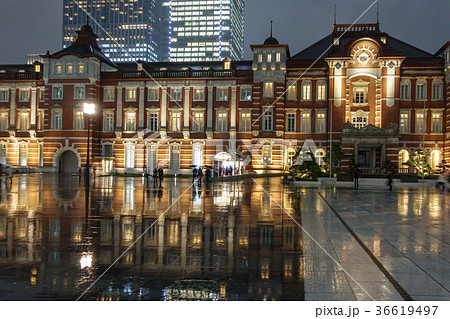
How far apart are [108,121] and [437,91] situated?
141 ft

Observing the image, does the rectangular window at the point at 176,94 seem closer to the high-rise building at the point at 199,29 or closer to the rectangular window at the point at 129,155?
the rectangular window at the point at 129,155

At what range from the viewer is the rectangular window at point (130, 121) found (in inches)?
2151

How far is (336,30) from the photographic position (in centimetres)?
5334

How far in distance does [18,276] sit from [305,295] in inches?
191

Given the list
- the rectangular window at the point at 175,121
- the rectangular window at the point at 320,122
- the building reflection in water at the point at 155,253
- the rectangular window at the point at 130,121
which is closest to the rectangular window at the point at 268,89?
the rectangular window at the point at 320,122

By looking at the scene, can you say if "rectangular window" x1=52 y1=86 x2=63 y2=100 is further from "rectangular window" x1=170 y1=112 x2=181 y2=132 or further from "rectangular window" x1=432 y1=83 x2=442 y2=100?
"rectangular window" x1=432 y1=83 x2=442 y2=100

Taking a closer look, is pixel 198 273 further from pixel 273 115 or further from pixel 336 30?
pixel 336 30

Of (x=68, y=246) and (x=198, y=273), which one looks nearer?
(x=198, y=273)

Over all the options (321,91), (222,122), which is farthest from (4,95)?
(321,91)

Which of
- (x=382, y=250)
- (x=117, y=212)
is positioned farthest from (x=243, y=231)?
(x=117, y=212)

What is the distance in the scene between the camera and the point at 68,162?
2180 inches

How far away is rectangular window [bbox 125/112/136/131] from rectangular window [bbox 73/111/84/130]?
19.0ft

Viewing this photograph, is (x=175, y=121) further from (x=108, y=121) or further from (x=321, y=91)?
(x=321, y=91)

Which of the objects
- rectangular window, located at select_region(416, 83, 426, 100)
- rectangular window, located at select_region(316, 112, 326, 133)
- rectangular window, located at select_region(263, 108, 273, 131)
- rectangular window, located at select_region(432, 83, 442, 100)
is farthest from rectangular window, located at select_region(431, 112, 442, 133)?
rectangular window, located at select_region(263, 108, 273, 131)
